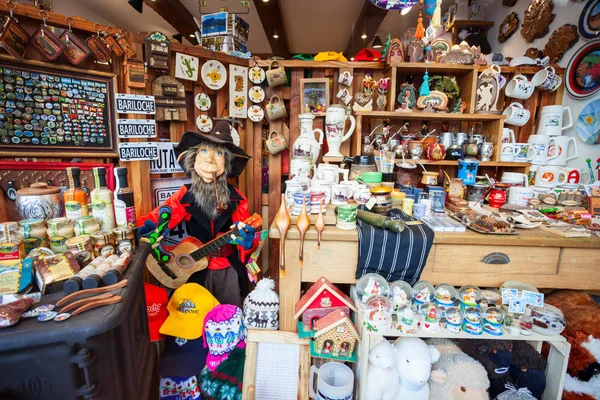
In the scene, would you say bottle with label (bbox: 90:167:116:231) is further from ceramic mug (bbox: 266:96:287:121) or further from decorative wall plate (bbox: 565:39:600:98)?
decorative wall plate (bbox: 565:39:600:98)

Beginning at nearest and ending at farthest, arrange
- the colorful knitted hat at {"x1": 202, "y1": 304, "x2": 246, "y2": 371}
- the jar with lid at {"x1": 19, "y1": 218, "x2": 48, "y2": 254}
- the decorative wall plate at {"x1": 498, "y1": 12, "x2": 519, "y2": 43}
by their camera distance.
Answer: the jar with lid at {"x1": 19, "y1": 218, "x2": 48, "y2": 254}
the colorful knitted hat at {"x1": 202, "y1": 304, "x2": 246, "y2": 371}
the decorative wall plate at {"x1": 498, "y1": 12, "x2": 519, "y2": 43}

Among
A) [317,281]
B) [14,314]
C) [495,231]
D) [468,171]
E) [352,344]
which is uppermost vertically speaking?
[468,171]

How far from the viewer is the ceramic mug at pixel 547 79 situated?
192 centimetres

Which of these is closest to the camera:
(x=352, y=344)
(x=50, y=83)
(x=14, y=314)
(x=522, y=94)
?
(x=14, y=314)

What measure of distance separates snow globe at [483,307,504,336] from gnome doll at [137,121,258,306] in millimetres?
1145

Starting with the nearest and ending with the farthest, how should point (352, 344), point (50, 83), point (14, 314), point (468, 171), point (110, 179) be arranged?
point (14, 314) → point (352, 344) → point (50, 83) → point (110, 179) → point (468, 171)

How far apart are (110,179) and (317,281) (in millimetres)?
1336

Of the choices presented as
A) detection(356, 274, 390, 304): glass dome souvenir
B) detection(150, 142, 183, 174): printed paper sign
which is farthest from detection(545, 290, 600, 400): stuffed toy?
detection(150, 142, 183, 174): printed paper sign

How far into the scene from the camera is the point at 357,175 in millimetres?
1651

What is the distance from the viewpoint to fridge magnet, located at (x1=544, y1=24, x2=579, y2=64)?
1.90m

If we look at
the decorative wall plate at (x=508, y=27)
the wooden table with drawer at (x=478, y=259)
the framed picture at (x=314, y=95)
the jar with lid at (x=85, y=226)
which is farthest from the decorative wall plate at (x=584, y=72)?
the jar with lid at (x=85, y=226)

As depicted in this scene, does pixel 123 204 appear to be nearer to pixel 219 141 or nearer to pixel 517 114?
pixel 219 141

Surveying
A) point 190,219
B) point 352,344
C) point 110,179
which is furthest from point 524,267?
point 110,179

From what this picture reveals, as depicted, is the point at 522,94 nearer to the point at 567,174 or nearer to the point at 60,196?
the point at 567,174
